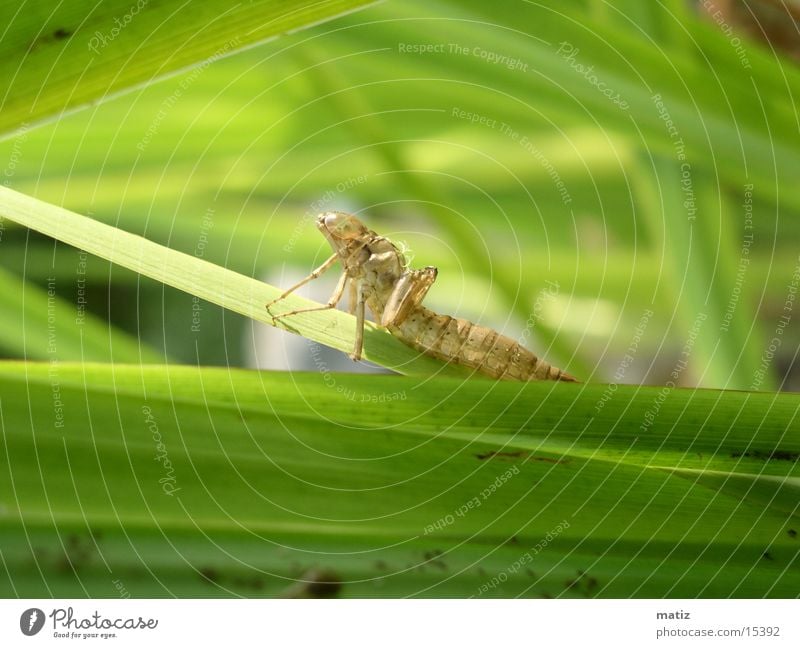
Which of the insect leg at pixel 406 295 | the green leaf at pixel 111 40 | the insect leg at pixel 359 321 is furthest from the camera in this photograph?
the insect leg at pixel 406 295

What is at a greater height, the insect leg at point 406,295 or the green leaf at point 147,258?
the insect leg at point 406,295

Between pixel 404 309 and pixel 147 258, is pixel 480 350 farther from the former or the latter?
pixel 147 258

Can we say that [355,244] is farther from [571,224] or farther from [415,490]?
[571,224]

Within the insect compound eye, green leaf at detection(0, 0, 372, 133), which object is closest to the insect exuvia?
the insect compound eye

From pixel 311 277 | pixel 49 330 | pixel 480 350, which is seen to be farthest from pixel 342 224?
pixel 49 330

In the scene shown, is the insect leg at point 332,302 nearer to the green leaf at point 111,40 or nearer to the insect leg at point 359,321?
the insect leg at point 359,321

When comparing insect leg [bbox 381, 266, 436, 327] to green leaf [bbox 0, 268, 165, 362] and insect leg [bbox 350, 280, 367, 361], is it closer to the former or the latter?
insect leg [bbox 350, 280, 367, 361]

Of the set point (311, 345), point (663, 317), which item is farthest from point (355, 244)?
point (663, 317)

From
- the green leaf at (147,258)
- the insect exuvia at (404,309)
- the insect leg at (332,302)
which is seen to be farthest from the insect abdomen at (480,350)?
the green leaf at (147,258)
